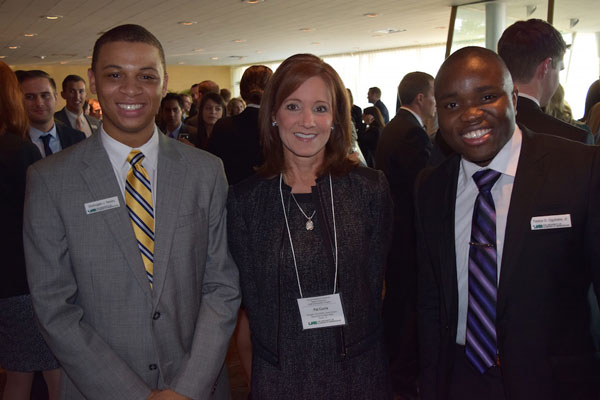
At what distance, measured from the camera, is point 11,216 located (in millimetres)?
2201

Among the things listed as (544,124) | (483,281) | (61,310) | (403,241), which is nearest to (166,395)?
(61,310)

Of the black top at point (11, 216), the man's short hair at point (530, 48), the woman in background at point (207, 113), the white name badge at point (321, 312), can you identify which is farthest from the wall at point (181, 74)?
the white name badge at point (321, 312)

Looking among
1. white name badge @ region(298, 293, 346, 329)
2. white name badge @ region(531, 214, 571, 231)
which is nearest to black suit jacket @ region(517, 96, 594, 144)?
white name badge @ region(531, 214, 571, 231)

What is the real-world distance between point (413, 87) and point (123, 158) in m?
2.66

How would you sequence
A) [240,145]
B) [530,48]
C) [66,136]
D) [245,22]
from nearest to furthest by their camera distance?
[530,48] < [240,145] < [66,136] < [245,22]

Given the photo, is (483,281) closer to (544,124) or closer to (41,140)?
(544,124)

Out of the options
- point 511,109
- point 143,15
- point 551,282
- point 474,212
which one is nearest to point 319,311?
point 474,212

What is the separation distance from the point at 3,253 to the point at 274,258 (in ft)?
4.41

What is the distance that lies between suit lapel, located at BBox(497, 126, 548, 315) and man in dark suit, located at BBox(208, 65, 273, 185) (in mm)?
1871

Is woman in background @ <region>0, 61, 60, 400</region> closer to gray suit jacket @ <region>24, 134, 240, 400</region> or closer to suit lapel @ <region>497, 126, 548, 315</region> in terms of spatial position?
gray suit jacket @ <region>24, 134, 240, 400</region>

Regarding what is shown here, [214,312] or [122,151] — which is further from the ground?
[122,151]

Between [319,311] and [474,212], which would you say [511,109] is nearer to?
[474,212]

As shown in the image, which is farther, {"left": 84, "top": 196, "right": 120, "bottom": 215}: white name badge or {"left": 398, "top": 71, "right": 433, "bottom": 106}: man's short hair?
{"left": 398, "top": 71, "right": 433, "bottom": 106}: man's short hair

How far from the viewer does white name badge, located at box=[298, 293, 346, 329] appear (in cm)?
164
